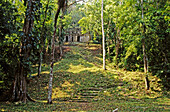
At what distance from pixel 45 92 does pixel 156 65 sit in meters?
13.8

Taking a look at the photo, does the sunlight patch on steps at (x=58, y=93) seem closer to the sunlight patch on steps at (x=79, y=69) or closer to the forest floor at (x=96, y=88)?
the forest floor at (x=96, y=88)

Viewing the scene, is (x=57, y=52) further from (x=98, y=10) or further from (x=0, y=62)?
(x=0, y=62)

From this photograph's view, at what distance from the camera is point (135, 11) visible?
54.6 ft

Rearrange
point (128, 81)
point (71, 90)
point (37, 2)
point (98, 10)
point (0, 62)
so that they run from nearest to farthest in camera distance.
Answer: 1. point (37, 2)
2. point (0, 62)
3. point (71, 90)
4. point (128, 81)
5. point (98, 10)

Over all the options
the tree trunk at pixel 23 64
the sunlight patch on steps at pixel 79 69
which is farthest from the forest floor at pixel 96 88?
the tree trunk at pixel 23 64

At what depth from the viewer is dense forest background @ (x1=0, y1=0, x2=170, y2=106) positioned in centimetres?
1059

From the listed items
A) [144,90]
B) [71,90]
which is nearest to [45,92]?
[71,90]

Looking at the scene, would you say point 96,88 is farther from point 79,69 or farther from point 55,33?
point 55,33

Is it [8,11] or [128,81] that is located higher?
[8,11]

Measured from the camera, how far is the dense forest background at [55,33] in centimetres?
1059

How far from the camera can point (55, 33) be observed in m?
11.5

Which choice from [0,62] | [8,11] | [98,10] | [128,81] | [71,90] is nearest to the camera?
[8,11]

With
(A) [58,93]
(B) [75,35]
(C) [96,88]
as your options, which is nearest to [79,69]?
(C) [96,88]

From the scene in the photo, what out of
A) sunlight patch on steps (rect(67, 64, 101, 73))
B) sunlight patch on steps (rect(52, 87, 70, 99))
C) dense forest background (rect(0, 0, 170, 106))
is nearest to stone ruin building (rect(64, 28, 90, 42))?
dense forest background (rect(0, 0, 170, 106))
